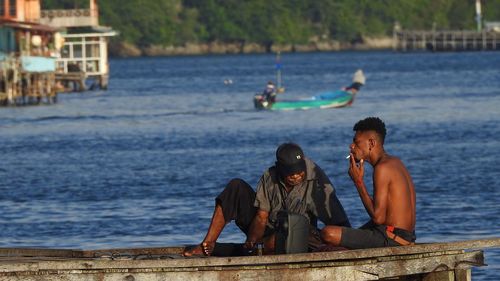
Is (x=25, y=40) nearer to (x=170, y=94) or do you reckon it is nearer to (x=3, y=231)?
(x=170, y=94)

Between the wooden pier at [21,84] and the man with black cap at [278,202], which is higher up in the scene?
the man with black cap at [278,202]

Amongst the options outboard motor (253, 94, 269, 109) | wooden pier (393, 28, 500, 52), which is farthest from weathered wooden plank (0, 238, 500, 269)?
wooden pier (393, 28, 500, 52)

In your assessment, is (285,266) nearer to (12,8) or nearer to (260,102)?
(260,102)

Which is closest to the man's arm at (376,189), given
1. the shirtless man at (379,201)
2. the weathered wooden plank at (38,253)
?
the shirtless man at (379,201)

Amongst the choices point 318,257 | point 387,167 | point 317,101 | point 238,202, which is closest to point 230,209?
point 238,202

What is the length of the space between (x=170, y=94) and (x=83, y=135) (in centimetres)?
3659

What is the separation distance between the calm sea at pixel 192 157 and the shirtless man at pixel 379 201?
5.72m

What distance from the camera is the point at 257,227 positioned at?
1541 centimetres

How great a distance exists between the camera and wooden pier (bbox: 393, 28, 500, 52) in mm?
180500

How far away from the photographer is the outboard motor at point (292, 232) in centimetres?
1479

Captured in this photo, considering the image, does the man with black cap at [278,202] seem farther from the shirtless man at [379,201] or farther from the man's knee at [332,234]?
the shirtless man at [379,201]

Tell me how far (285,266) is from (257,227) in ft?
2.87

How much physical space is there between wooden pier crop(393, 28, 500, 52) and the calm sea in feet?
292

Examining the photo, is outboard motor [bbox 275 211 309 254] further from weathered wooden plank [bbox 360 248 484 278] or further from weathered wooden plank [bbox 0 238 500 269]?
weathered wooden plank [bbox 360 248 484 278]
